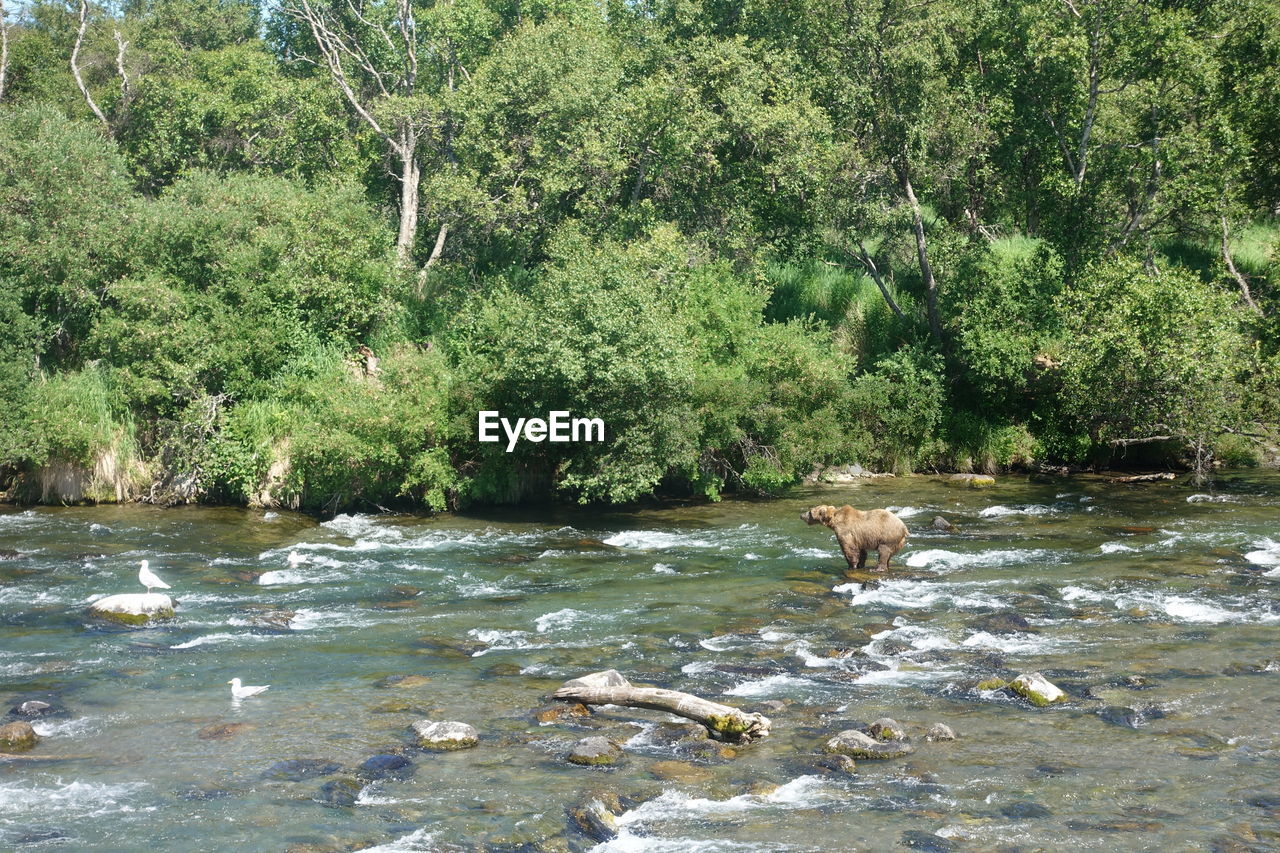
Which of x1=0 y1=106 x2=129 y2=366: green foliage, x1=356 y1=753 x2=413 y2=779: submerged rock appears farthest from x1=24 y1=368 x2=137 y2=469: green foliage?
x1=356 y1=753 x2=413 y2=779: submerged rock

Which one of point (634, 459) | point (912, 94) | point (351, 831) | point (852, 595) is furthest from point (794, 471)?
point (351, 831)

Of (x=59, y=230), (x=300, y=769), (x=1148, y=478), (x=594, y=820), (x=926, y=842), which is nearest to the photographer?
(x=926, y=842)

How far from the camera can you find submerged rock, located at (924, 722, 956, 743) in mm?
11789

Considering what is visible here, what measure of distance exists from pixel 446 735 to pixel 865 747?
163 inches

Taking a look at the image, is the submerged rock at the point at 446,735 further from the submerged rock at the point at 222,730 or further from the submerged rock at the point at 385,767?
the submerged rock at the point at 222,730

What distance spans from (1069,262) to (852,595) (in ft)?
48.2

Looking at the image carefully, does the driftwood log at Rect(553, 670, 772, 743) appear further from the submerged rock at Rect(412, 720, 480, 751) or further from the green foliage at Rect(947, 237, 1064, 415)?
the green foliage at Rect(947, 237, 1064, 415)

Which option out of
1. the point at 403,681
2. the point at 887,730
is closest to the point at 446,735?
the point at 403,681

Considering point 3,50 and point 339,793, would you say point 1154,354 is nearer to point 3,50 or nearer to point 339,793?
point 339,793

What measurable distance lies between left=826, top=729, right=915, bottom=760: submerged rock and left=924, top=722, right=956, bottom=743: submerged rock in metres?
0.31

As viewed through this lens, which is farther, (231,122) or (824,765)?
(231,122)

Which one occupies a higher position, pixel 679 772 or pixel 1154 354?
pixel 1154 354

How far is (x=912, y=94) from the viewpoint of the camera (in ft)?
91.9

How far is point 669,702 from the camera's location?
41.4ft
